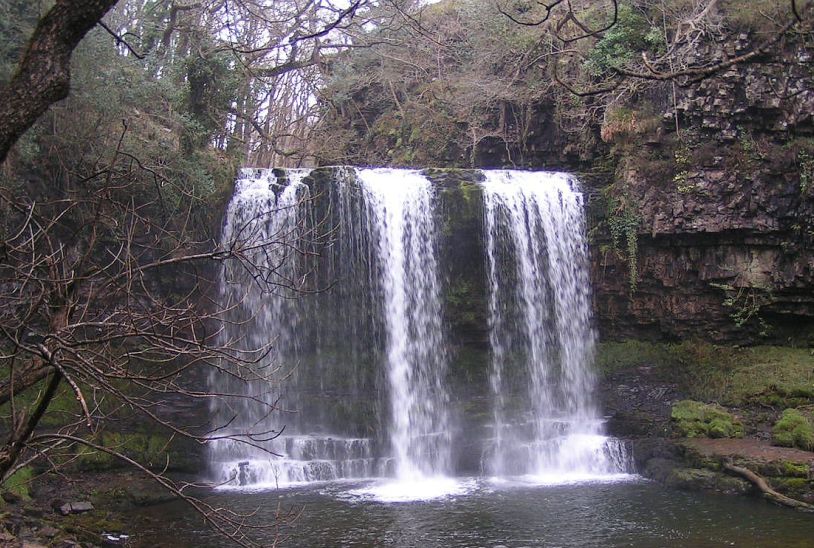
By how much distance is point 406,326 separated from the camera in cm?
1423

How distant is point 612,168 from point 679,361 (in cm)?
426

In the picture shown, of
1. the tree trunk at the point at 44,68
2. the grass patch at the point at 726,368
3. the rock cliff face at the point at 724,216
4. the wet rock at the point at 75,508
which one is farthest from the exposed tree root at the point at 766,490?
the tree trunk at the point at 44,68

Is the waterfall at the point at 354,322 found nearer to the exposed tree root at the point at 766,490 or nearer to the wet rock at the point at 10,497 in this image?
the wet rock at the point at 10,497

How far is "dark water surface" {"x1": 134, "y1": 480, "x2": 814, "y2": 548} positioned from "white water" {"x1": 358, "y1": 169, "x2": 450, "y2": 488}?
9.26 ft

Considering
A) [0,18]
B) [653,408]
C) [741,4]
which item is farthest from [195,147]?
[741,4]

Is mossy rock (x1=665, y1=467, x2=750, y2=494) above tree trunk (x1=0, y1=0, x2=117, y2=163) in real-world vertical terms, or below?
below

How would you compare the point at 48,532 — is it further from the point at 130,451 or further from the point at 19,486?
the point at 130,451

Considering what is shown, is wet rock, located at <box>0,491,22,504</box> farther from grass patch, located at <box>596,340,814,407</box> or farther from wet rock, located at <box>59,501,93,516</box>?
grass patch, located at <box>596,340,814,407</box>

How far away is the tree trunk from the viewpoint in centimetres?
301

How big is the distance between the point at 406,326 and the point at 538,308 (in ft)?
8.94

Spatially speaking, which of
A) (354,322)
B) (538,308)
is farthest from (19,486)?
(538,308)

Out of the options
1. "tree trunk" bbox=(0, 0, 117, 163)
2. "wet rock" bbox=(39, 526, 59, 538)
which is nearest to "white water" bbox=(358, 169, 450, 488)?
"wet rock" bbox=(39, 526, 59, 538)

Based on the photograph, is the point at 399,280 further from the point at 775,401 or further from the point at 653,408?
the point at 775,401

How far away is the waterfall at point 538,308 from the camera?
1451 cm
